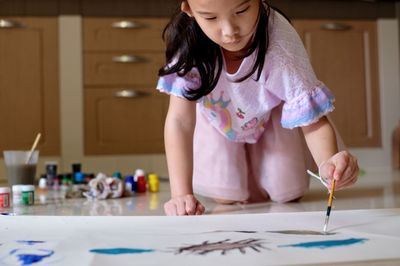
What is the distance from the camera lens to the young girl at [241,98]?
804 millimetres

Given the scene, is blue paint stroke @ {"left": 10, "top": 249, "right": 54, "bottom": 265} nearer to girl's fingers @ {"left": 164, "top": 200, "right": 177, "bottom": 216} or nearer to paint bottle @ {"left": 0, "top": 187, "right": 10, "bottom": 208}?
girl's fingers @ {"left": 164, "top": 200, "right": 177, "bottom": 216}

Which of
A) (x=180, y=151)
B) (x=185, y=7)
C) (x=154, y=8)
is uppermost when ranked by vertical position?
(x=154, y=8)

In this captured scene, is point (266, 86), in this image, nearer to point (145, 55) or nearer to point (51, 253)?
point (51, 253)

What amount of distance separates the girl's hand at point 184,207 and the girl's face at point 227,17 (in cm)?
26

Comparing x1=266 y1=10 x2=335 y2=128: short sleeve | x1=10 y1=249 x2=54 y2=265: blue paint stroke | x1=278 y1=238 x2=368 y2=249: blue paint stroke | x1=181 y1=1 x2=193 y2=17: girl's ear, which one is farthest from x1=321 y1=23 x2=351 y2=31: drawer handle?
x1=10 y1=249 x2=54 y2=265: blue paint stroke

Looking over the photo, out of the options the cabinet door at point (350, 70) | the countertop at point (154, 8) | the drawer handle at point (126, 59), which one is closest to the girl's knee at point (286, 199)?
Result: the countertop at point (154, 8)

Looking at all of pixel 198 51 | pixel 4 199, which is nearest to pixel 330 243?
pixel 198 51

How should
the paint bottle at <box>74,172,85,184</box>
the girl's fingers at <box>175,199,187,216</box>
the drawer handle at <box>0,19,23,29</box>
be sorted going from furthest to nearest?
1. the drawer handle at <box>0,19,23,29</box>
2. the paint bottle at <box>74,172,85,184</box>
3. the girl's fingers at <box>175,199,187,216</box>

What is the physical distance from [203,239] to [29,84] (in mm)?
1822

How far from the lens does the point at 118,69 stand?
232 centimetres

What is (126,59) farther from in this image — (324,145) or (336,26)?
(324,145)

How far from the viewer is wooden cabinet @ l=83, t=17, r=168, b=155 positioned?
2314 mm

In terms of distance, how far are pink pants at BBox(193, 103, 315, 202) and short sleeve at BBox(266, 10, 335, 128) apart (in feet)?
0.56

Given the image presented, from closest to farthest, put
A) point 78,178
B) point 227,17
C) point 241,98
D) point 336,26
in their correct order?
point 227,17 < point 241,98 < point 78,178 < point 336,26
